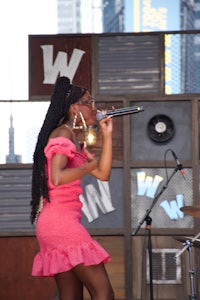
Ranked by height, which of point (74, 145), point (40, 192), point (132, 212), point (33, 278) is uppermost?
point (74, 145)

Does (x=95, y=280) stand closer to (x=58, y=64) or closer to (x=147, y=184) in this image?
(x=147, y=184)

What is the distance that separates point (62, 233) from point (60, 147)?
1.17 ft

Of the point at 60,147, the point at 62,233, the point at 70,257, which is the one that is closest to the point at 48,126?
the point at 60,147

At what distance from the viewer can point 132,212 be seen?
5855 mm

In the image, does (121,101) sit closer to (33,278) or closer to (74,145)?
(33,278)

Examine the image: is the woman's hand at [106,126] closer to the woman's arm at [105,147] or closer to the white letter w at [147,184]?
the woman's arm at [105,147]

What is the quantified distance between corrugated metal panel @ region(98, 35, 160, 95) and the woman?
2.55 m

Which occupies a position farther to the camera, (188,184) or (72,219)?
(188,184)

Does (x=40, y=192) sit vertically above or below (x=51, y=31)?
below

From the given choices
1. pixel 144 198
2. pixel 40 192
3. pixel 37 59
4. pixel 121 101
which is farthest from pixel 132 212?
pixel 40 192

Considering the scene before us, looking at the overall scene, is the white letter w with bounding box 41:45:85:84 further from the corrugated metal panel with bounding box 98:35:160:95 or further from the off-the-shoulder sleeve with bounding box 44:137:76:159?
the off-the-shoulder sleeve with bounding box 44:137:76:159

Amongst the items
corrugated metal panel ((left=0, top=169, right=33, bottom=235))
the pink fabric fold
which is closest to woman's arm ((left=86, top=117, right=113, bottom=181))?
the pink fabric fold

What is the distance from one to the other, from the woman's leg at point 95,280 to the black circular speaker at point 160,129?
2.81 m

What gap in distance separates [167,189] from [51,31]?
4.97ft
